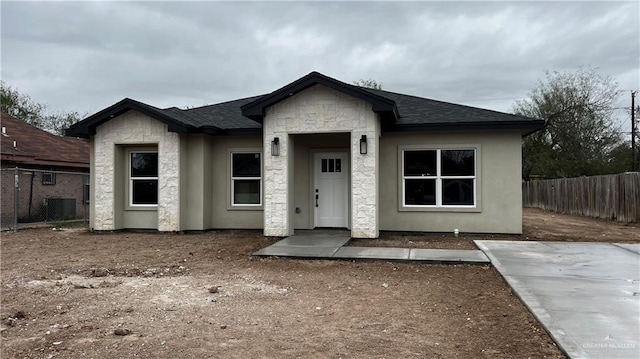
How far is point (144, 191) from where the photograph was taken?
13.0 meters

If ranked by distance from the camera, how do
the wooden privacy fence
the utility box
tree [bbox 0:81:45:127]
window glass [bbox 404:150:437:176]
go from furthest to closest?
tree [bbox 0:81:45:127]
the utility box
the wooden privacy fence
window glass [bbox 404:150:437:176]

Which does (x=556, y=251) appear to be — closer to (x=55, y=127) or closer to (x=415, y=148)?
(x=415, y=148)

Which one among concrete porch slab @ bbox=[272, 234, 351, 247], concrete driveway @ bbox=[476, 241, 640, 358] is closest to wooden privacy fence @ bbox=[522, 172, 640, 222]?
concrete driveway @ bbox=[476, 241, 640, 358]

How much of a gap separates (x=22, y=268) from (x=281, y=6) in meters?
8.82

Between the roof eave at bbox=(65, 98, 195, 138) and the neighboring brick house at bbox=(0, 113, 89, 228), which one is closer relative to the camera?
the roof eave at bbox=(65, 98, 195, 138)

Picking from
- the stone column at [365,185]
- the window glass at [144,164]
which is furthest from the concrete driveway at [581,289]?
the window glass at [144,164]

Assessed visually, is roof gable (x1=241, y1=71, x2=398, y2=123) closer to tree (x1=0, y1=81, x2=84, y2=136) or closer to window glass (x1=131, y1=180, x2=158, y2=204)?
window glass (x1=131, y1=180, x2=158, y2=204)

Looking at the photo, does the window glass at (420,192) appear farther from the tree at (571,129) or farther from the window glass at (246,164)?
the tree at (571,129)

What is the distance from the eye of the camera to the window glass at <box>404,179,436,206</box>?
39.1ft

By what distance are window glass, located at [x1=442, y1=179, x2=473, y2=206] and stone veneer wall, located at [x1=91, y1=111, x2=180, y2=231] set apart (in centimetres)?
719

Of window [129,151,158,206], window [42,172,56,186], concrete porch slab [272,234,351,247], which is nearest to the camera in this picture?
concrete porch slab [272,234,351,247]

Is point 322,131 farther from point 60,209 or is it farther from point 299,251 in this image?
point 60,209

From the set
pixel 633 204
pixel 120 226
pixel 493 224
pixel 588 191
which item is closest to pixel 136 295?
pixel 120 226

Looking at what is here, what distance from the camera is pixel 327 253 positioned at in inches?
341
